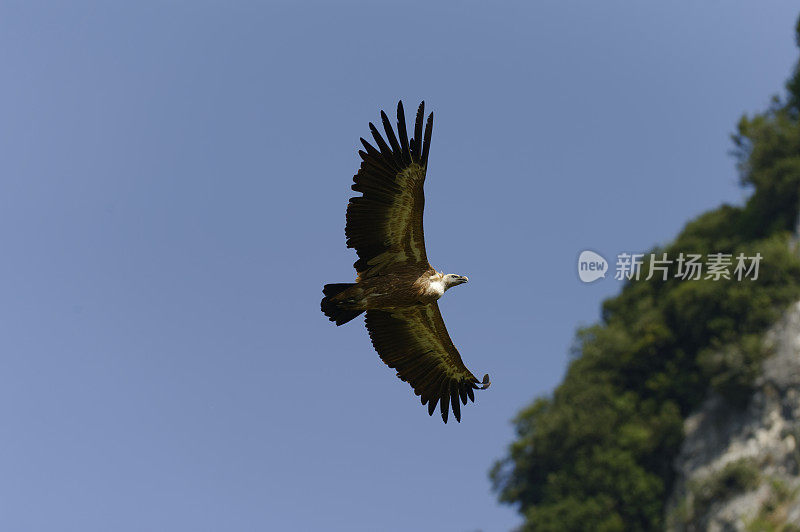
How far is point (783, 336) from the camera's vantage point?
2200 inches

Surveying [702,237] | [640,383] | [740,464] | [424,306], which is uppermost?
[702,237]

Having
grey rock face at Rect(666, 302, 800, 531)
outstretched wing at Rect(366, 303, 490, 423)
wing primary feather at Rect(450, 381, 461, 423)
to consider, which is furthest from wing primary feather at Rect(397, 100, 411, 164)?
grey rock face at Rect(666, 302, 800, 531)

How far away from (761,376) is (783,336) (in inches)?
120

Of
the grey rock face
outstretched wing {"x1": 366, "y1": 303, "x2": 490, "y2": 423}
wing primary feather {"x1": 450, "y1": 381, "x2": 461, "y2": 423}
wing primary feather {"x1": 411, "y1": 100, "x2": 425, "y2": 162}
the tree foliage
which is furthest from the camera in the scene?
the tree foliage

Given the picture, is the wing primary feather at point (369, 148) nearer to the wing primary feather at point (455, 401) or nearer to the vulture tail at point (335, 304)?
the vulture tail at point (335, 304)

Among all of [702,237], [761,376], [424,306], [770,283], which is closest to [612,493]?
[761,376]

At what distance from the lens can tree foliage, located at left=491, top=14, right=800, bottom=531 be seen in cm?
5803

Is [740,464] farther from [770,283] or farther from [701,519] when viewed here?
[770,283]

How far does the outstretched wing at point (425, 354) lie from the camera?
1536 centimetres

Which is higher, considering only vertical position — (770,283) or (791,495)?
(770,283)

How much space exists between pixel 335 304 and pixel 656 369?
175 ft

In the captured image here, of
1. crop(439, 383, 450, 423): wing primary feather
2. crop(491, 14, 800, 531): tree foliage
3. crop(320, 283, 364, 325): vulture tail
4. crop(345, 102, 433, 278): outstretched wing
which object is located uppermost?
crop(491, 14, 800, 531): tree foliage

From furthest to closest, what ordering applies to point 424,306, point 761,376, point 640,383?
point 640,383, point 761,376, point 424,306

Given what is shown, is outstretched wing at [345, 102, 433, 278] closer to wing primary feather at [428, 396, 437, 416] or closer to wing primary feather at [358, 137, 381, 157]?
wing primary feather at [358, 137, 381, 157]
